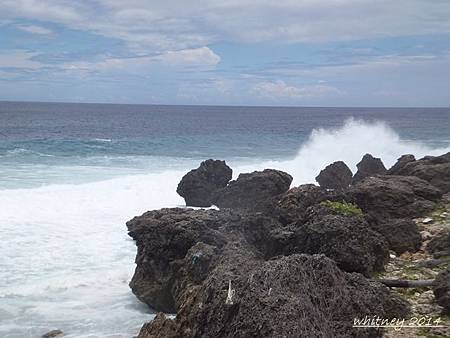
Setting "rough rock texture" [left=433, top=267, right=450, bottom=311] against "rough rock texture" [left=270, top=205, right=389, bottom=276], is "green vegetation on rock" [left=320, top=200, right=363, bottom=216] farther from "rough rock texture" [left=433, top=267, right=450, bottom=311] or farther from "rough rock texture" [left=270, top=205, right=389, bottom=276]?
"rough rock texture" [left=433, top=267, right=450, bottom=311]

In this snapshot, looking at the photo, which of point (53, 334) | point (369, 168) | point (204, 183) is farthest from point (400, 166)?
point (53, 334)

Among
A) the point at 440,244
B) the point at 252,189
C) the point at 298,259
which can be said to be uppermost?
the point at 298,259

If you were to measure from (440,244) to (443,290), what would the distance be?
10.3 feet

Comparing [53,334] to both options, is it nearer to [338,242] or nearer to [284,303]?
[338,242]

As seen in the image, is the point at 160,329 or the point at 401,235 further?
the point at 401,235

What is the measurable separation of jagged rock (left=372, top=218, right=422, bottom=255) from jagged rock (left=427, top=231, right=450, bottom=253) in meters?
0.31

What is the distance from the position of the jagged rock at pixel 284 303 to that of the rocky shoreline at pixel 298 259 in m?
0.01

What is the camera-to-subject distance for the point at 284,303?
5.71 metres

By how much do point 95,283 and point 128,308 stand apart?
172 centimetres

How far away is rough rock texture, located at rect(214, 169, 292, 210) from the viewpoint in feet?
62.6

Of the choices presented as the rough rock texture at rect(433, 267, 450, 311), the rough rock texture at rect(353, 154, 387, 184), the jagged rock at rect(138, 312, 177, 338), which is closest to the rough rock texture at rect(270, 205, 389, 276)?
the rough rock texture at rect(433, 267, 450, 311)

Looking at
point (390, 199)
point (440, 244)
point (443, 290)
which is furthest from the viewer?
point (390, 199)

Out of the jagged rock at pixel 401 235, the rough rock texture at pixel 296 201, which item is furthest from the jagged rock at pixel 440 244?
the rough rock texture at pixel 296 201

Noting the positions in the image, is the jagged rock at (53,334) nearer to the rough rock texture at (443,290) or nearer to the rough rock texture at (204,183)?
the rough rock texture at (443,290)
